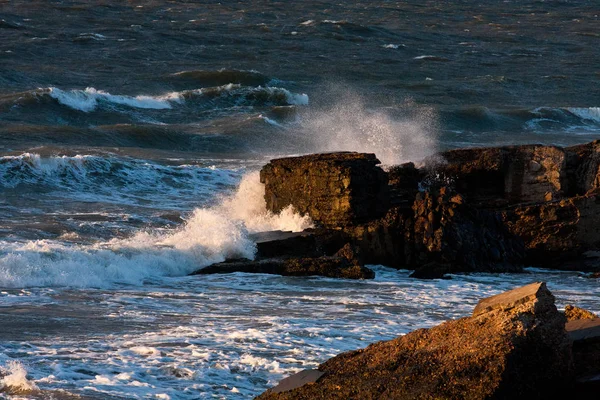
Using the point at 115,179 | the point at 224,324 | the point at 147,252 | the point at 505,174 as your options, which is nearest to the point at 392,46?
the point at 115,179

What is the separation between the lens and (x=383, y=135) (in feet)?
68.9

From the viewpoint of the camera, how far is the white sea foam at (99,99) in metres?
29.3

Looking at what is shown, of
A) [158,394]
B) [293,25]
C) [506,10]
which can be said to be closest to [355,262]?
[158,394]

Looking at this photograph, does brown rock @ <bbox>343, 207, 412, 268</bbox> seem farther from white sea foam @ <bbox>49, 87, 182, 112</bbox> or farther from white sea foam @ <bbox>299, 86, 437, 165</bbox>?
→ white sea foam @ <bbox>49, 87, 182, 112</bbox>

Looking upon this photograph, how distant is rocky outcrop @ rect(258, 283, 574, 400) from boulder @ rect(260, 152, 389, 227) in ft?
21.3

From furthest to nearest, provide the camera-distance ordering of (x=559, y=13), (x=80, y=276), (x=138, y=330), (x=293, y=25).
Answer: (x=559, y=13) < (x=293, y=25) < (x=80, y=276) < (x=138, y=330)

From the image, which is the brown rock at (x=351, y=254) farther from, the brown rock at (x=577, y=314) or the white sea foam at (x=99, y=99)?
the white sea foam at (x=99, y=99)

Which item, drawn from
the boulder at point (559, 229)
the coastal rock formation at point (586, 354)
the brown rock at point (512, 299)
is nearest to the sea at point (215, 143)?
the boulder at point (559, 229)

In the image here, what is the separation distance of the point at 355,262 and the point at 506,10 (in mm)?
49568

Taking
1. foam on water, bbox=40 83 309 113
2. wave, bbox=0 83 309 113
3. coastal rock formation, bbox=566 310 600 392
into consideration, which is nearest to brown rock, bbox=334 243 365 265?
coastal rock formation, bbox=566 310 600 392

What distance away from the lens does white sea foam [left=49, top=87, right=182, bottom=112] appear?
29266 mm

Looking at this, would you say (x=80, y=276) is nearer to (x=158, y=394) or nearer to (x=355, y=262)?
(x=355, y=262)

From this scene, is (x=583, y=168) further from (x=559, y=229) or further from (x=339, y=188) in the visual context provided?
(x=339, y=188)

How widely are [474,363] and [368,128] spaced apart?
18817mm
